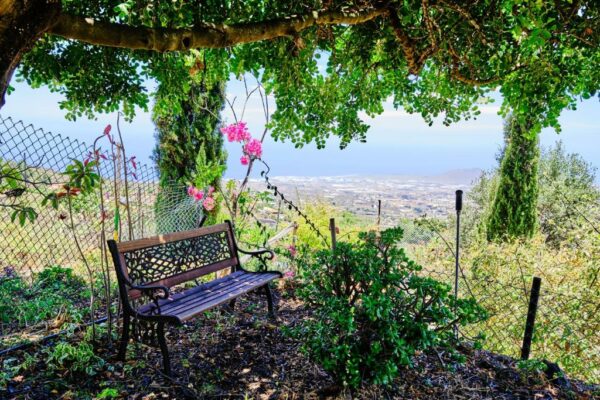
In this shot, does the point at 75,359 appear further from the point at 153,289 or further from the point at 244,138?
the point at 244,138


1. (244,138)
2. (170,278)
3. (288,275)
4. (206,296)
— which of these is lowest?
(288,275)

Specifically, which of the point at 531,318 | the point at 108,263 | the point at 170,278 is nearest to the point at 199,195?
the point at 108,263

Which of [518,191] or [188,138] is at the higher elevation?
[188,138]

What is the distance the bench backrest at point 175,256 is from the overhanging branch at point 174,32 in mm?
1371

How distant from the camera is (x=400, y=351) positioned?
2.09m

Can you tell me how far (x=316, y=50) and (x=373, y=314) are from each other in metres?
2.69

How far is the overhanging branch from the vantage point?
1.92 metres

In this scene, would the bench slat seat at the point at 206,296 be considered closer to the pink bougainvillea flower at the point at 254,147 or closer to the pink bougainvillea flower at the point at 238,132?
the pink bougainvillea flower at the point at 254,147

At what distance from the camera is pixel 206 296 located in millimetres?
3154

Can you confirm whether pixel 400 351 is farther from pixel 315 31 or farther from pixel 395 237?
pixel 315 31

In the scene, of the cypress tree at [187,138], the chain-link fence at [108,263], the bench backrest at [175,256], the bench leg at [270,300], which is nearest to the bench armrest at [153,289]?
the bench backrest at [175,256]

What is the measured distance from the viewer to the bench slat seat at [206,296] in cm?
273

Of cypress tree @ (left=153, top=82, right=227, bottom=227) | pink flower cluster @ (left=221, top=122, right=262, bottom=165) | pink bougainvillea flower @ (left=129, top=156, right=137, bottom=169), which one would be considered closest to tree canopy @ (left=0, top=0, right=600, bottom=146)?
pink flower cluster @ (left=221, top=122, right=262, bottom=165)

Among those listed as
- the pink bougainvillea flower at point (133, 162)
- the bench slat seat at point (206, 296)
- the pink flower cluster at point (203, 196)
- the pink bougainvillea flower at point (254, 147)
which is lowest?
the bench slat seat at point (206, 296)
